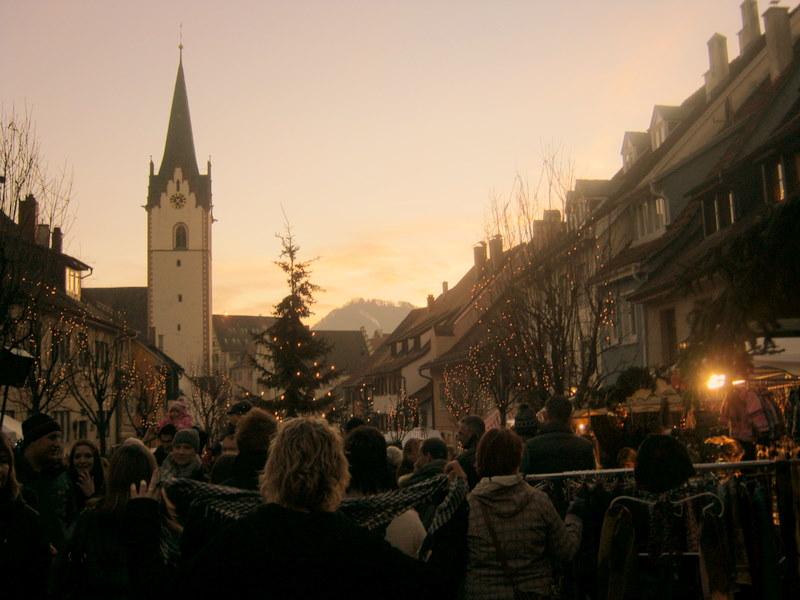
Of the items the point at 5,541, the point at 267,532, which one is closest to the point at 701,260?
the point at 267,532

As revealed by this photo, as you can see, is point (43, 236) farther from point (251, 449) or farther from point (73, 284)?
point (251, 449)

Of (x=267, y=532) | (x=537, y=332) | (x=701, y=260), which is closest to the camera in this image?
(x=267, y=532)

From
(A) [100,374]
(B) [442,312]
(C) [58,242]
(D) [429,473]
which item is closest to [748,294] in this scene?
(D) [429,473]

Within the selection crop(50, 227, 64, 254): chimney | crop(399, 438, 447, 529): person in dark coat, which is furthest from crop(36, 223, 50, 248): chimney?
crop(399, 438, 447, 529): person in dark coat

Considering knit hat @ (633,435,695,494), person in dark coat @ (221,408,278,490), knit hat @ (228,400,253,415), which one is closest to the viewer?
person in dark coat @ (221,408,278,490)

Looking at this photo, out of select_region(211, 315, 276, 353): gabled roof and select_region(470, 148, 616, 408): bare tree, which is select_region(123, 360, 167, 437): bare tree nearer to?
select_region(470, 148, 616, 408): bare tree

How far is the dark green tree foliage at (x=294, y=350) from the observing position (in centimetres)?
4041

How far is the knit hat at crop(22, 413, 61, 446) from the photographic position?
22.8 feet

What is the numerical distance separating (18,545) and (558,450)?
14.0 feet

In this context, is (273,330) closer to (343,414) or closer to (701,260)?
(343,414)

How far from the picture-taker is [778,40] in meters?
23.2

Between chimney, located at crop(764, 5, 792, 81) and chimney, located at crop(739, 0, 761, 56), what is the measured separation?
4.51 metres

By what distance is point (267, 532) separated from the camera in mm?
3084

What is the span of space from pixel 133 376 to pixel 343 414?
10286 millimetres
